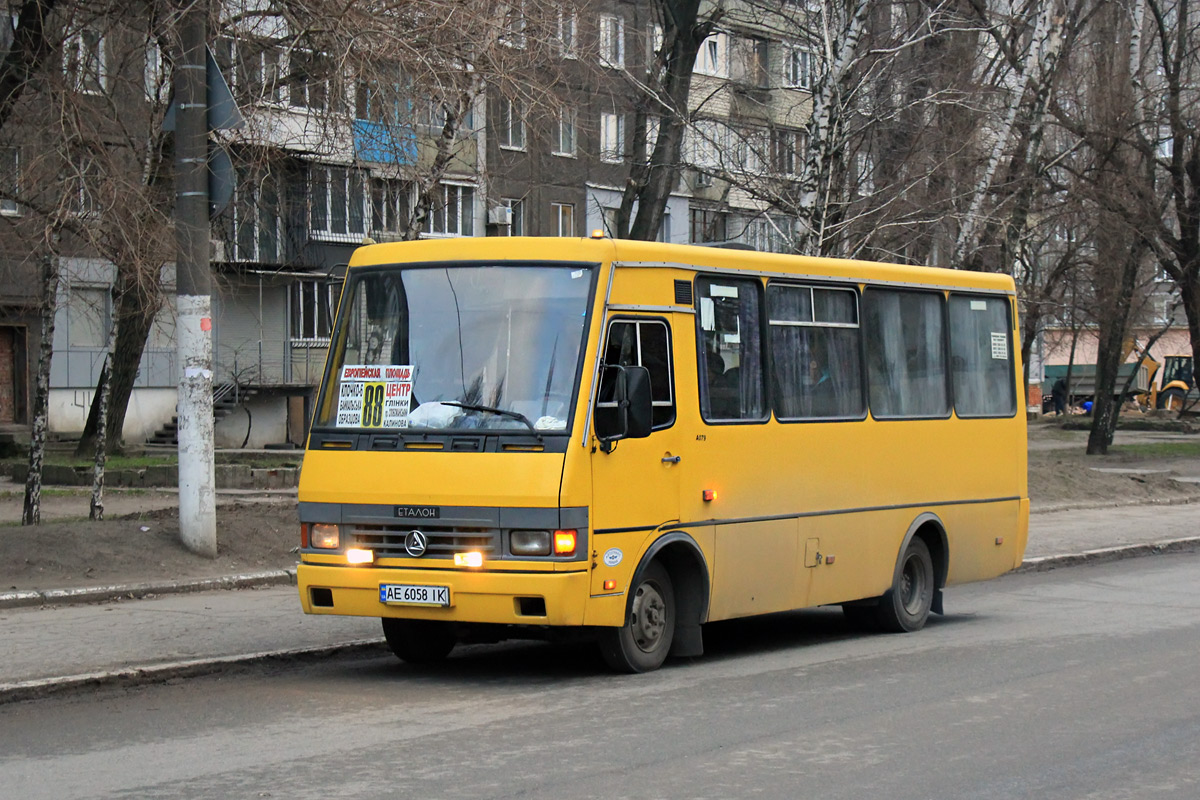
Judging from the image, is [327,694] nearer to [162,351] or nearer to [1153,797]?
[1153,797]

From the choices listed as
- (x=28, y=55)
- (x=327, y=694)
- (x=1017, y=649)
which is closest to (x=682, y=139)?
(x=28, y=55)

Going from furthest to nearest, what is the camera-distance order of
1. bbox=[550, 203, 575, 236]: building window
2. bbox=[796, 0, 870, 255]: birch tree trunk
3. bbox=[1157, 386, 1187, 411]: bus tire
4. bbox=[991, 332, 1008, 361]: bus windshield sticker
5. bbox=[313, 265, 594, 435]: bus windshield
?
bbox=[1157, 386, 1187, 411]: bus tire
bbox=[550, 203, 575, 236]: building window
bbox=[796, 0, 870, 255]: birch tree trunk
bbox=[991, 332, 1008, 361]: bus windshield sticker
bbox=[313, 265, 594, 435]: bus windshield

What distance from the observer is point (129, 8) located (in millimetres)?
14508

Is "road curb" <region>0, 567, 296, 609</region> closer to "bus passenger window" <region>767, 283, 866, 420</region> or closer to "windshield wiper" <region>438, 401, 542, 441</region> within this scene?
"windshield wiper" <region>438, 401, 542, 441</region>

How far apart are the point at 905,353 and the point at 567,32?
8973 mm

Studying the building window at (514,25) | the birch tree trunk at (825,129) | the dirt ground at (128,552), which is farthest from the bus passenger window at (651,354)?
the birch tree trunk at (825,129)

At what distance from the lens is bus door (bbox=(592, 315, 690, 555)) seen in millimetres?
9734

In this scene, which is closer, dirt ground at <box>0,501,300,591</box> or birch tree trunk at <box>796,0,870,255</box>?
dirt ground at <box>0,501,300,591</box>

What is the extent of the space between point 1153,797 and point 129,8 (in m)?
11.6

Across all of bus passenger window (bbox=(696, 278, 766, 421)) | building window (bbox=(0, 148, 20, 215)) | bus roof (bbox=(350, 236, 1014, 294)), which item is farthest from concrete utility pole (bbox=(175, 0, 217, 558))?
bus passenger window (bbox=(696, 278, 766, 421))

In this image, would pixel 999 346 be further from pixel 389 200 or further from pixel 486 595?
pixel 389 200

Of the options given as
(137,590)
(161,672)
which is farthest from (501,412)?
(137,590)

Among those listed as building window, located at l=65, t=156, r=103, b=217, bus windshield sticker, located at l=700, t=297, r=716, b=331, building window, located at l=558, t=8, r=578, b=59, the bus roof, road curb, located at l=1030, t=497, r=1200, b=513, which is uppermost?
building window, located at l=558, t=8, r=578, b=59

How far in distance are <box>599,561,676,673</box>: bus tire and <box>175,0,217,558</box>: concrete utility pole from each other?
5868 mm
